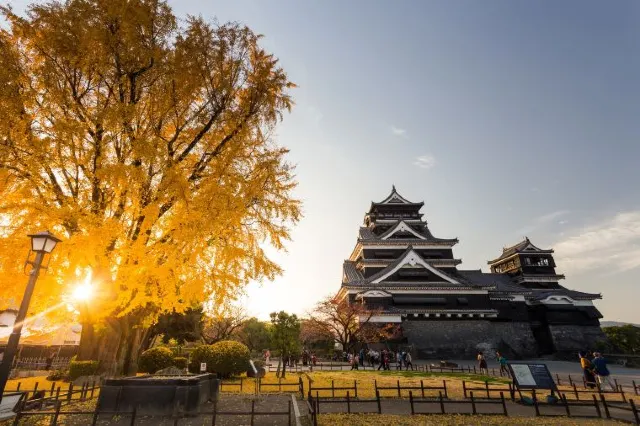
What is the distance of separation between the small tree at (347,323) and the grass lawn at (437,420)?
855 inches

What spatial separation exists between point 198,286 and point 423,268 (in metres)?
32.1

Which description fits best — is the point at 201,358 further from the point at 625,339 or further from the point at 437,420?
the point at 625,339

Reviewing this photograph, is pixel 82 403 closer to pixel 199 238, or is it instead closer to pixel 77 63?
pixel 199 238

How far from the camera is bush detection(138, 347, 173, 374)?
18344 mm

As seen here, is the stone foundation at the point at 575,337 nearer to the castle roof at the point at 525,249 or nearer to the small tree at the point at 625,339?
the small tree at the point at 625,339

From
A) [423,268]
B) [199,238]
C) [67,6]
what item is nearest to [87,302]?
[199,238]

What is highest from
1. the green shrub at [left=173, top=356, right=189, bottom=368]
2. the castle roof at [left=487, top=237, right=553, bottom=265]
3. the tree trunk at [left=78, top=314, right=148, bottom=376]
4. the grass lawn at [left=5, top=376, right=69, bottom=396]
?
the castle roof at [left=487, top=237, right=553, bottom=265]

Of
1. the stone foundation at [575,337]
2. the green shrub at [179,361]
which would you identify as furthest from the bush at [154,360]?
the stone foundation at [575,337]

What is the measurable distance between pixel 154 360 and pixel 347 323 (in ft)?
57.2

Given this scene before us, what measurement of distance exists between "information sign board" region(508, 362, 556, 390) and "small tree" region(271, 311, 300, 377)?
12.5 meters

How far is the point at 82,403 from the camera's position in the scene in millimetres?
9727

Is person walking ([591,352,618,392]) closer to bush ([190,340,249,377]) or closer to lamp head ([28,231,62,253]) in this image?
bush ([190,340,249,377])

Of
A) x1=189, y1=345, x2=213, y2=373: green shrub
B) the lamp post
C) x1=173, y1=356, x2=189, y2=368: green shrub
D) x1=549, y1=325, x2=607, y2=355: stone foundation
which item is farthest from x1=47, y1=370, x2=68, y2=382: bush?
x1=549, y1=325, x2=607, y2=355: stone foundation

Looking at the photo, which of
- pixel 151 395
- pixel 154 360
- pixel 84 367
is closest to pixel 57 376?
pixel 154 360
